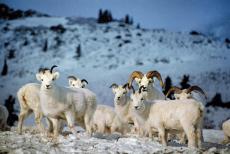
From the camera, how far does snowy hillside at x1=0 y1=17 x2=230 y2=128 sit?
24.7 meters

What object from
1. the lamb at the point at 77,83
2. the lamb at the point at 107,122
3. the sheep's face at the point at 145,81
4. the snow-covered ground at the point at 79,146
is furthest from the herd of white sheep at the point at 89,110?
the lamb at the point at 77,83

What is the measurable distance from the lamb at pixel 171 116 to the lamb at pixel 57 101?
0.99 m

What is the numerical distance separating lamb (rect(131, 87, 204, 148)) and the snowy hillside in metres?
10.6

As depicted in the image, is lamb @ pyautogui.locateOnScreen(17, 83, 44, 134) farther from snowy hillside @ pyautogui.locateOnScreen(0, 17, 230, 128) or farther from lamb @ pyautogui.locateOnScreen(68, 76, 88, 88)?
snowy hillside @ pyautogui.locateOnScreen(0, 17, 230, 128)

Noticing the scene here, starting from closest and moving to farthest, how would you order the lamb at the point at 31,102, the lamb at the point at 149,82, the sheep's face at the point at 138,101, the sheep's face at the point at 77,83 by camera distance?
1. the sheep's face at the point at 138,101
2. the lamb at the point at 31,102
3. the lamb at the point at 149,82
4. the sheep's face at the point at 77,83

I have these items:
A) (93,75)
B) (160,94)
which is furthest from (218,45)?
(160,94)

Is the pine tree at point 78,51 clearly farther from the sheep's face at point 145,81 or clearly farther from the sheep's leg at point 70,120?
the sheep's leg at point 70,120

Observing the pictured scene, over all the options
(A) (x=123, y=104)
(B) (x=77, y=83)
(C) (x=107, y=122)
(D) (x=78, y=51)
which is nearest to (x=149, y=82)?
(A) (x=123, y=104)

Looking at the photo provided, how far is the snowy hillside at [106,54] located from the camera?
24688 millimetres

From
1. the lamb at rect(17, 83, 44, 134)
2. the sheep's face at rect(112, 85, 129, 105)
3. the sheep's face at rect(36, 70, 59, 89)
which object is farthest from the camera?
the sheep's face at rect(112, 85, 129, 105)

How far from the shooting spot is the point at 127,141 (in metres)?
6.77

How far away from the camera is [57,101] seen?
23.7 ft

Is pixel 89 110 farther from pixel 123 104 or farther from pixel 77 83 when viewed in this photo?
pixel 77 83

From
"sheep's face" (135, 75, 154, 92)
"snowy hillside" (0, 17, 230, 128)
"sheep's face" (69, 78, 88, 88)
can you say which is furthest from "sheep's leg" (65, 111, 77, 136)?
"snowy hillside" (0, 17, 230, 128)
